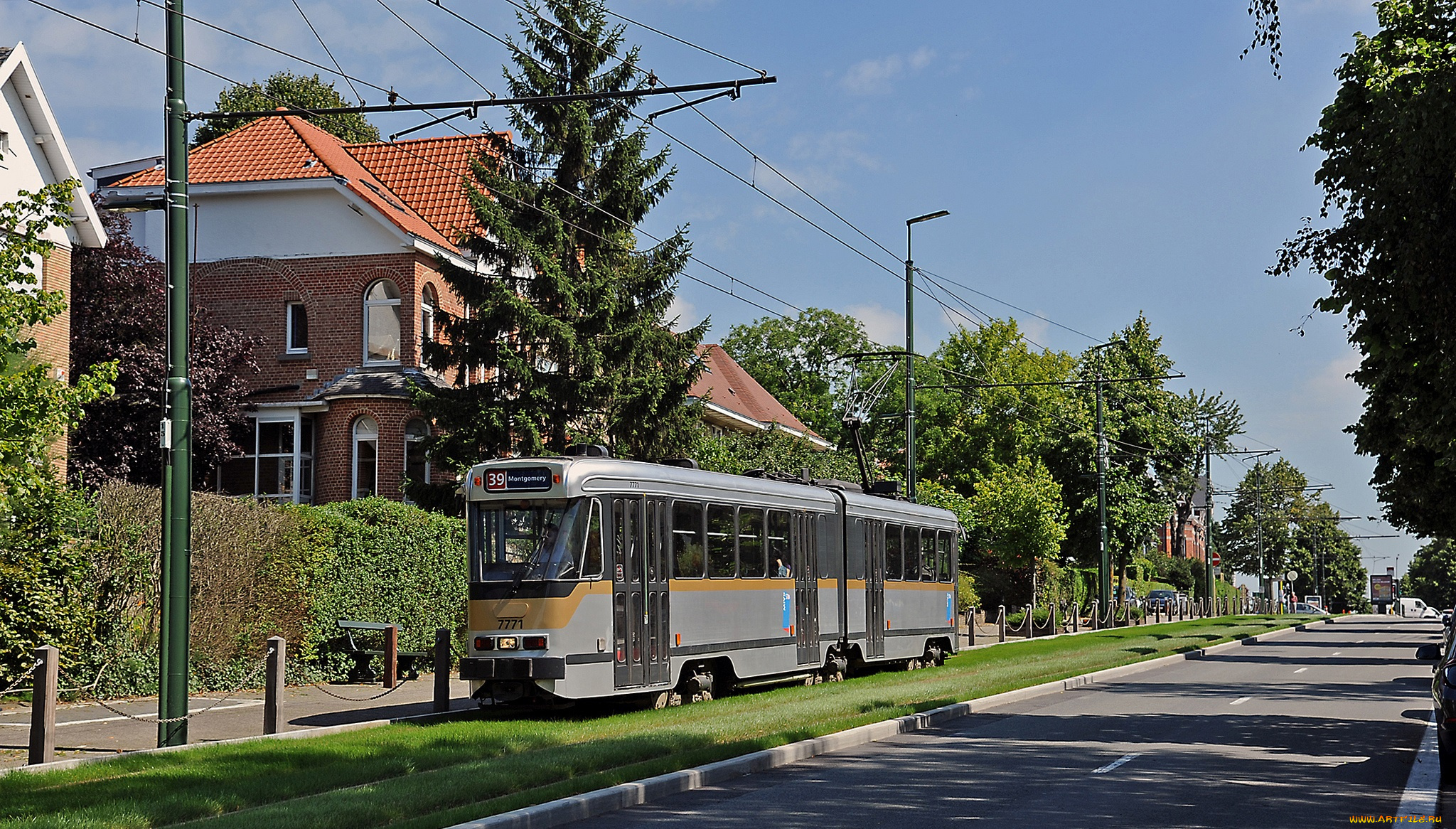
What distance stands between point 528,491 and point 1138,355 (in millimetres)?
55364

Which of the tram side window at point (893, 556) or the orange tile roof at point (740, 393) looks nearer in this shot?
the tram side window at point (893, 556)

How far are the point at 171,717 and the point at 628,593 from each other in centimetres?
589

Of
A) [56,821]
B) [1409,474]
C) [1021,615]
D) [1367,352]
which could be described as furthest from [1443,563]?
[56,821]

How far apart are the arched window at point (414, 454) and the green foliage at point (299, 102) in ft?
49.1

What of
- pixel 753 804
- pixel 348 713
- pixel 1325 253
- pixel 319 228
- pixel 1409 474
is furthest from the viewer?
pixel 319 228

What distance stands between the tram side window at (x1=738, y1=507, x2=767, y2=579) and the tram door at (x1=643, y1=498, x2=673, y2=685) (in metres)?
2.16

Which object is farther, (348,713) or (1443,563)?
(1443,563)

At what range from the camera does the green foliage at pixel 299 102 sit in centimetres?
4597

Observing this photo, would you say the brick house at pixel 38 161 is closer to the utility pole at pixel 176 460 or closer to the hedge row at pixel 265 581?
the hedge row at pixel 265 581

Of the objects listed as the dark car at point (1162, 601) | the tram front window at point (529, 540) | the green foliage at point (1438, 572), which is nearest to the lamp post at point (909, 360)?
the tram front window at point (529, 540)

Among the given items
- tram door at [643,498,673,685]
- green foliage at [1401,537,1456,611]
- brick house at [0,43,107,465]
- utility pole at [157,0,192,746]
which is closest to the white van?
green foliage at [1401,537,1456,611]

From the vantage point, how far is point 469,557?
57.8ft

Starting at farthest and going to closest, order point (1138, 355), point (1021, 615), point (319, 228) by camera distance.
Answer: point (1138, 355) < point (1021, 615) < point (319, 228)

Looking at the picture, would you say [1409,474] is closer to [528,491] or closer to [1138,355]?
[528,491]
